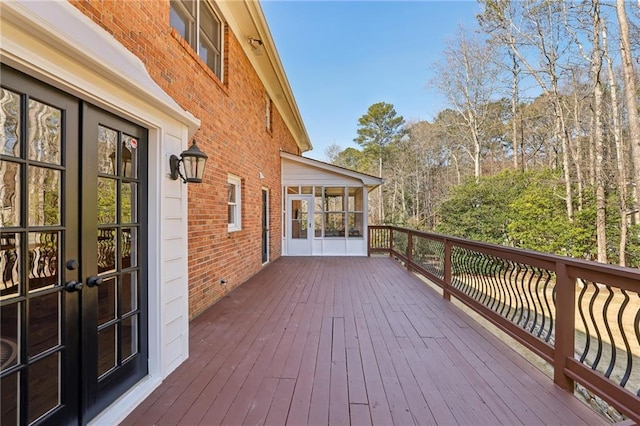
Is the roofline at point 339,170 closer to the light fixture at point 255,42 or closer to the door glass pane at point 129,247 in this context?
the light fixture at point 255,42

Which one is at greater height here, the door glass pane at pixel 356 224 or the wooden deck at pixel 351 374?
the door glass pane at pixel 356 224

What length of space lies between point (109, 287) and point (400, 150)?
2235 cm

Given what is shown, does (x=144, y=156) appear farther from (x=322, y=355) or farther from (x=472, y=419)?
(x=472, y=419)

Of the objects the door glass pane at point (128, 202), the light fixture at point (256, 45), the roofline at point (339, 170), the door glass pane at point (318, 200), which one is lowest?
the door glass pane at point (128, 202)

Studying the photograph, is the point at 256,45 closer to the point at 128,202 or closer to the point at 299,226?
the point at 128,202

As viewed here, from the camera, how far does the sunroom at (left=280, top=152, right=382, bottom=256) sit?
30.2 ft

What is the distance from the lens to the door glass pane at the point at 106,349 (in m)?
1.85

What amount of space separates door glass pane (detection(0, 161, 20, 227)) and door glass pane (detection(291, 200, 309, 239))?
7.99 meters

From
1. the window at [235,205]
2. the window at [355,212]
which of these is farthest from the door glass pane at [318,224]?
the window at [235,205]

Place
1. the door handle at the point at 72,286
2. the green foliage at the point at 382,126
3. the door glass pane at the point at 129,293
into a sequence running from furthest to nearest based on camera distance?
the green foliage at the point at 382,126, the door glass pane at the point at 129,293, the door handle at the point at 72,286

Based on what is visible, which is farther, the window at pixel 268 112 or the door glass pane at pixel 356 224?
the door glass pane at pixel 356 224

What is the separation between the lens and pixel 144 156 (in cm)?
225

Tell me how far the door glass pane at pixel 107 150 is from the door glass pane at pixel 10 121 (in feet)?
1.57

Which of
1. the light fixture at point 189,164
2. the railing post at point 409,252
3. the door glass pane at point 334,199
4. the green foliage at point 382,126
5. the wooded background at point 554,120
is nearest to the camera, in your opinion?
the light fixture at point 189,164
